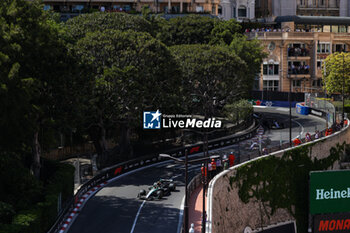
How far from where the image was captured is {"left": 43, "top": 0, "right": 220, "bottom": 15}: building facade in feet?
376

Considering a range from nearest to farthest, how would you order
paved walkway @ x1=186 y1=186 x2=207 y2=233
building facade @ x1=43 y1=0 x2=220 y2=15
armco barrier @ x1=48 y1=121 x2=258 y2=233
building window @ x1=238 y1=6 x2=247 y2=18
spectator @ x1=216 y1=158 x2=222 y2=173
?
paved walkway @ x1=186 y1=186 x2=207 y2=233
armco barrier @ x1=48 y1=121 x2=258 y2=233
spectator @ x1=216 y1=158 x2=222 y2=173
building facade @ x1=43 y1=0 x2=220 y2=15
building window @ x1=238 y1=6 x2=247 y2=18

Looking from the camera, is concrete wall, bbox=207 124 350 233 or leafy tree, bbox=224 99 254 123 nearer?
concrete wall, bbox=207 124 350 233

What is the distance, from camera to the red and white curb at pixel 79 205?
42.1 meters

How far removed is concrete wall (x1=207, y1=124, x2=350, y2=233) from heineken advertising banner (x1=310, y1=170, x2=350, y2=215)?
327 centimetres

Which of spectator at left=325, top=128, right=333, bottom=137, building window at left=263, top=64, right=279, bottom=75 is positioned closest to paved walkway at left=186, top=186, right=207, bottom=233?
spectator at left=325, top=128, right=333, bottom=137

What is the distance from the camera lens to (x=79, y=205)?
4706cm

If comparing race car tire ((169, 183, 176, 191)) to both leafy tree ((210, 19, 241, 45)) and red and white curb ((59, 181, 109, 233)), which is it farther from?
leafy tree ((210, 19, 241, 45))

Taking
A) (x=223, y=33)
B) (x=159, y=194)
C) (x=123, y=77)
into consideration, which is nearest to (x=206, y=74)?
(x=123, y=77)

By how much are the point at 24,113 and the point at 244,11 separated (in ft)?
332

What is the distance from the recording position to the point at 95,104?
187ft

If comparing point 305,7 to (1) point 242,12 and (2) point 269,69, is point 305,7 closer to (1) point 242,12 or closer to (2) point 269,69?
(1) point 242,12

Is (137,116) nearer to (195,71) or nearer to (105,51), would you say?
(105,51)

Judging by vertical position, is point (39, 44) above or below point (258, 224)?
above

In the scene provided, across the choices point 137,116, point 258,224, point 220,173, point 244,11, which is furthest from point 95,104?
point 244,11
